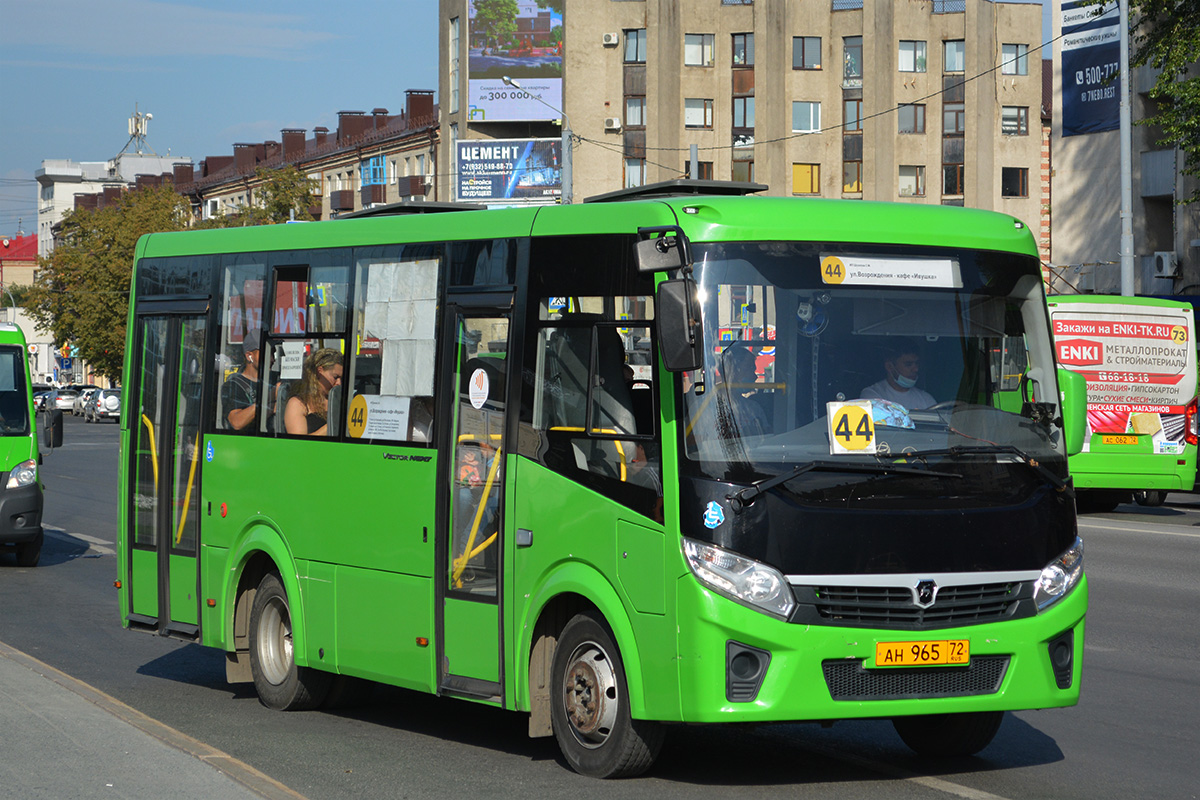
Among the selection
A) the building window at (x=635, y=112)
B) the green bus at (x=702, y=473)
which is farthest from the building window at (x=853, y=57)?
the green bus at (x=702, y=473)

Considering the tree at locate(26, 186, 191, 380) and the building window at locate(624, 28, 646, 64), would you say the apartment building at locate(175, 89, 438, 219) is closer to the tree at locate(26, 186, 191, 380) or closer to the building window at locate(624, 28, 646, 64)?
the tree at locate(26, 186, 191, 380)

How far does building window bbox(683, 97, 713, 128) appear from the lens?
2837 inches

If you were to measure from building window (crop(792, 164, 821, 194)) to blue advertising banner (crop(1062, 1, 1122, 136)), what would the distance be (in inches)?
1090

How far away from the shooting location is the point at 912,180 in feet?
236

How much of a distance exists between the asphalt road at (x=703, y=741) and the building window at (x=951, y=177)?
59.6 m

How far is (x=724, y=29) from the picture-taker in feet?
235

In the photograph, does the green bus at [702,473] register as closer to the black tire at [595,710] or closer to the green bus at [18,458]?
the black tire at [595,710]

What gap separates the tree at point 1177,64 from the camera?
32781 millimetres

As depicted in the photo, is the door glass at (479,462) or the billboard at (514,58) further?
the billboard at (514,58)

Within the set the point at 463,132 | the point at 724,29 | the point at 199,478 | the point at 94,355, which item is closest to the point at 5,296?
the point at 94,355

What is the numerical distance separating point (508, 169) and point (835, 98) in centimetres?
1486

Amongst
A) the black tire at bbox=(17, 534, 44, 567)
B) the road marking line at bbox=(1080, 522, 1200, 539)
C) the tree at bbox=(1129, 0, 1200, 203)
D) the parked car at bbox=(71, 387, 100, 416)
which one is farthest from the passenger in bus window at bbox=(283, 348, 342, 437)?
the parked car at bbox=(71, 387, 100, 416)

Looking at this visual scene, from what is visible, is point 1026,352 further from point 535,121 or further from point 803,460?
point 535,121

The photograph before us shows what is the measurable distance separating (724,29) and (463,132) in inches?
529
